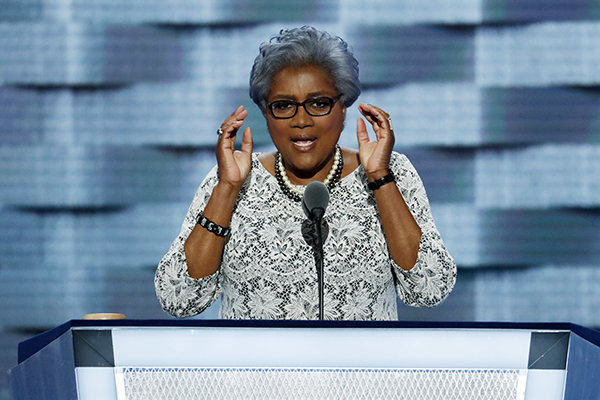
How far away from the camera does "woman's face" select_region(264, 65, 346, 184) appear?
1217mm

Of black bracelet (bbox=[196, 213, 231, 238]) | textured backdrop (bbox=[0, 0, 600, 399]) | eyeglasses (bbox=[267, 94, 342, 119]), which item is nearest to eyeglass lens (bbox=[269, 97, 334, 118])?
eyeglasses (bbox=[267, 94, 342, 119])

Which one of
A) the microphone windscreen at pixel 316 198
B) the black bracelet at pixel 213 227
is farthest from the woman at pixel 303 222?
the microphone windscreen at pixel 316 198

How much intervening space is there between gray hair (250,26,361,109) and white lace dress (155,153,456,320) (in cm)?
21

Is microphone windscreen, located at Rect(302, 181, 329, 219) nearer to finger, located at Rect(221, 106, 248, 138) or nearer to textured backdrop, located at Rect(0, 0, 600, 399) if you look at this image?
finger, located at Rect(221, 106, 248, 138)

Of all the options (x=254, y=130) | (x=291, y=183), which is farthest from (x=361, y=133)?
(x=254, y=130)

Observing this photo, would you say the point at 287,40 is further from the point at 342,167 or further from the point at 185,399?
the point at 185,399

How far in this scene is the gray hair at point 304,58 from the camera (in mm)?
1227

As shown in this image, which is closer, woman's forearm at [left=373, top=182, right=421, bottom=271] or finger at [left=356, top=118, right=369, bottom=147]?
woman's forearm at [left=373, top=182, right=421, bottom=271]

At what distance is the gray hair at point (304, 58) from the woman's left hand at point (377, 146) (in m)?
0.08

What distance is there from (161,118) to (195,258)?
4.39ft

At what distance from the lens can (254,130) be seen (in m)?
2.39

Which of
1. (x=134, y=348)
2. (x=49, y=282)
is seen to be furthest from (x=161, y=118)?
(x=134, y=348)

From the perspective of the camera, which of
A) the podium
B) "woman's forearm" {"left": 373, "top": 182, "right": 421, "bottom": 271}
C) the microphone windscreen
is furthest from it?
"woman's forearm" {"left": 373, "top": 182, "right": 421, "bottom": 271}

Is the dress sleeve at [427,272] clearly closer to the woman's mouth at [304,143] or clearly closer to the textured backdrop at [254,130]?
the woman's mouth at [304,143]
